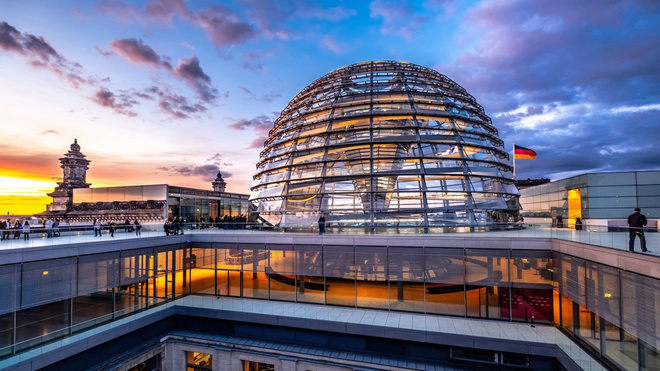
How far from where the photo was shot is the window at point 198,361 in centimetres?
1841

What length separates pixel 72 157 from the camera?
63438 mm

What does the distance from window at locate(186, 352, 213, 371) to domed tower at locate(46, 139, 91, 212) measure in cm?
5558

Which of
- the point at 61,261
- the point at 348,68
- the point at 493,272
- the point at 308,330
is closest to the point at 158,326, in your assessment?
the point at 61,261

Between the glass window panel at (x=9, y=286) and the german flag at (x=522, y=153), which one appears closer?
the glass window panel at (x=9, y=286)

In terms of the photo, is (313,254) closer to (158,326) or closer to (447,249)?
(447,249)

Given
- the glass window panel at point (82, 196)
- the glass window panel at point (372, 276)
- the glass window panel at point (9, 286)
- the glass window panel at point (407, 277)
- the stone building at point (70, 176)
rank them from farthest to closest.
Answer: the stone building at point (70, 176) → the glass window panel at point (82, 196) → the glass window panel at point (372, 276) → the glass window panel at point (407, 277) → the glass window panel at point (9, 286)

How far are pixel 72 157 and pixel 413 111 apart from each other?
235 feet

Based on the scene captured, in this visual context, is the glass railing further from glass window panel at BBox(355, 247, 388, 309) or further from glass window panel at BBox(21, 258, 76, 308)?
glass window panel at BBox(355, 247, 388, 309)

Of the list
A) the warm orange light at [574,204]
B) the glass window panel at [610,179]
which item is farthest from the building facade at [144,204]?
the glass window panel at [610,179]

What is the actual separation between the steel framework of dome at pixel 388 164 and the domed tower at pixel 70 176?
53.6 metres

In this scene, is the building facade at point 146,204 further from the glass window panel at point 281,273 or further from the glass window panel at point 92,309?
the glass window panel at point 281,273

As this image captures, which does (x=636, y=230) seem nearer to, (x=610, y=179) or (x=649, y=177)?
(x=610, y=179)

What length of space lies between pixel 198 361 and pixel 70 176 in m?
64.3

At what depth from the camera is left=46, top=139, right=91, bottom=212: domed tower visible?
57875 millimetres
